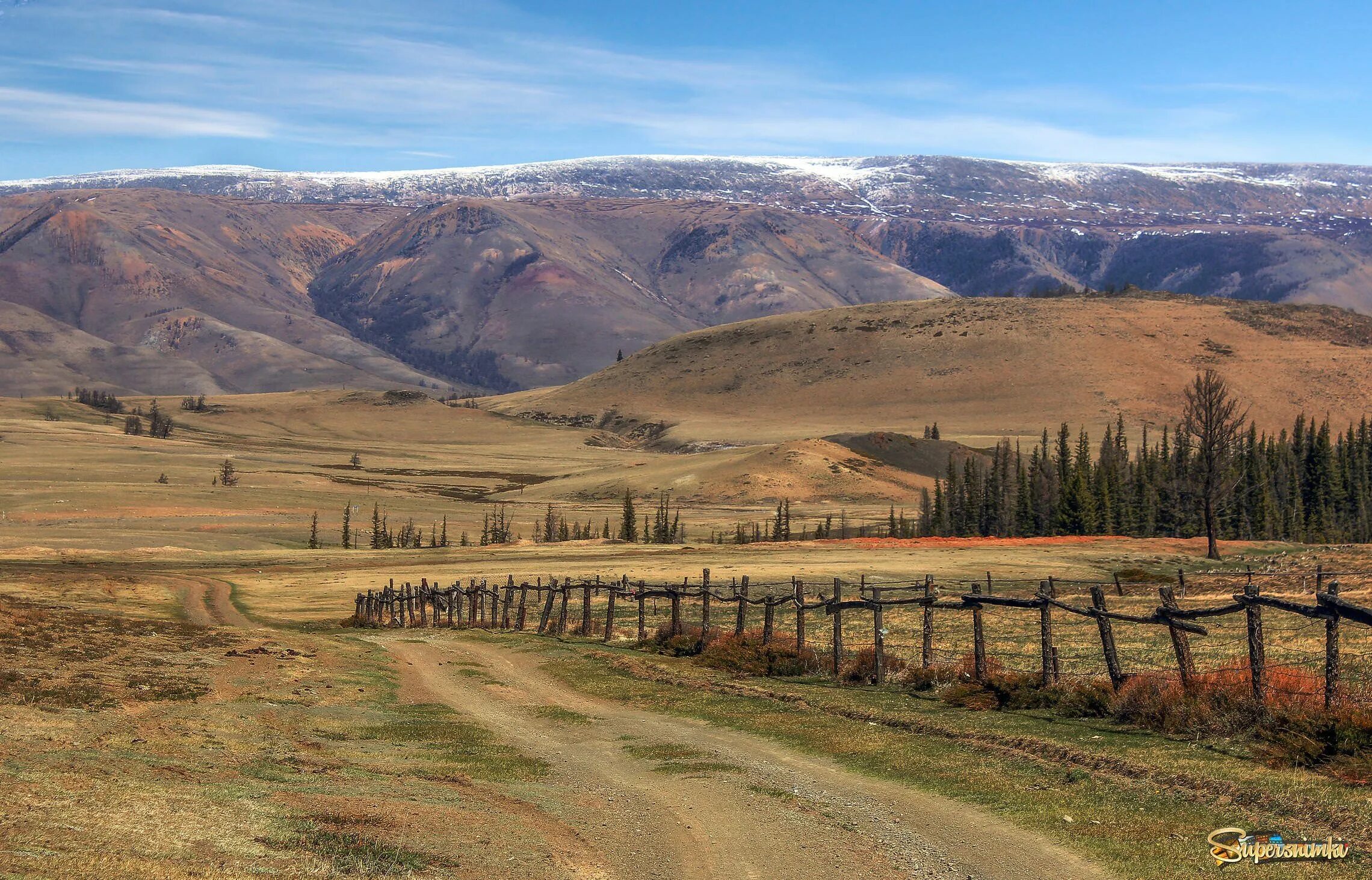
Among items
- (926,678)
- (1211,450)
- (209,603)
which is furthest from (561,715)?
(1211,450)

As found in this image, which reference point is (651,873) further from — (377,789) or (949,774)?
(949,774)

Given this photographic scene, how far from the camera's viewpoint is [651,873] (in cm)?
1374

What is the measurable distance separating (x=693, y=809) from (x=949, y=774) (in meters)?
4.45

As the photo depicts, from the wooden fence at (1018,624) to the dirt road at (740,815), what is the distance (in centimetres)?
671

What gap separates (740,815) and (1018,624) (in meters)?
30.0

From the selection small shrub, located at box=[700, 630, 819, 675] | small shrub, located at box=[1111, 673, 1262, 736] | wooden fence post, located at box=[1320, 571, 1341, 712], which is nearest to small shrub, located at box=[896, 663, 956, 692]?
small shrub, located at box=[700, 630, 819, 675]

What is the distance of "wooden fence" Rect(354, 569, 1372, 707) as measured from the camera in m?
21.9

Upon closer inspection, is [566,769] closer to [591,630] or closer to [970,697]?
[970,697]

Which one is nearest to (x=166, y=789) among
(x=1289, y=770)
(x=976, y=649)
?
(x=1289, y=770)

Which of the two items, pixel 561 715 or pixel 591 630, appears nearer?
pixel 561 715

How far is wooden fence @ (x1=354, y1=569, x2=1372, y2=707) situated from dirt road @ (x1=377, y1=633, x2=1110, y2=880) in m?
6.71

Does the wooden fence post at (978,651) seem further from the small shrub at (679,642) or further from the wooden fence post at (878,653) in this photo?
the small shrub at (679,642)

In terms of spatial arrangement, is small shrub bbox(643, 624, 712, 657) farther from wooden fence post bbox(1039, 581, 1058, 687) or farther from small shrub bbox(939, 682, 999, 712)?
wooden fence post bbox(1039, 581, 1058, 687)

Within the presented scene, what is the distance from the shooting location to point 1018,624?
44.3 metres
